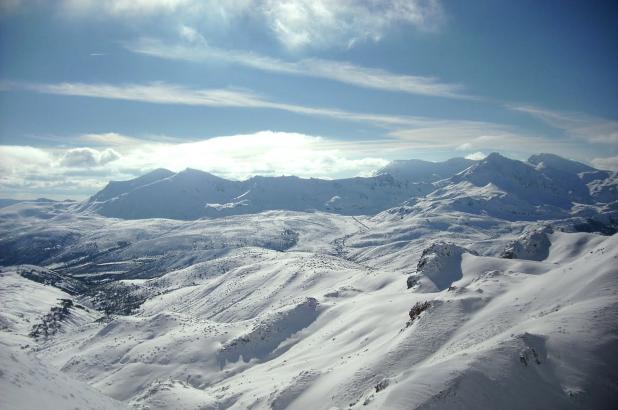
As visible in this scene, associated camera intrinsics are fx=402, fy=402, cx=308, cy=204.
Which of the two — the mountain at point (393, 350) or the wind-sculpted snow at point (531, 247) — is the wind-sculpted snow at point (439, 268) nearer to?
the mountain at point (393, 350)

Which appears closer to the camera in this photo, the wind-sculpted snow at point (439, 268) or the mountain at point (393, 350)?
the mountain at point (393, 350)

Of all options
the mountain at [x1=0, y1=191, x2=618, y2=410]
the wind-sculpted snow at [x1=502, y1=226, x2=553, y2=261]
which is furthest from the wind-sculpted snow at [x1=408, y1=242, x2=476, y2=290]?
the wind-sculpted snow at [x1=502, y1=226, x2=553, y2=261]

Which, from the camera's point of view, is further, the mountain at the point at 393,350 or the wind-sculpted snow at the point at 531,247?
the wind-sculpted snow at the point at 531,247

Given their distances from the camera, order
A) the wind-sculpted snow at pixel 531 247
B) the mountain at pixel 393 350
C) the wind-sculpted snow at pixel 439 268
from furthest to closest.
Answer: the wind-sculpted snow at pixel 531 247
the wind-sculpted snow at pixel 439 268
the mountain at pixel 393 350

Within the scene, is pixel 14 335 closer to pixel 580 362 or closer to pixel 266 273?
pixel 266 273

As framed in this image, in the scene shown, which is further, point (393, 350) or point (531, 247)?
point (531, 247)

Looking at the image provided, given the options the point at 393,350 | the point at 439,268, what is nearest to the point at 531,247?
the point at 439,268

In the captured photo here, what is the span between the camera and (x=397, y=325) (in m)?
60.8

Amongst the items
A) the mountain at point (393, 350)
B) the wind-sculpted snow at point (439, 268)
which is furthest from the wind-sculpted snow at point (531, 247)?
the wind-sculpted snow at point (439, 268)

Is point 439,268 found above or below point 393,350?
above

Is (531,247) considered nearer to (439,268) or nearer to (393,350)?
(439,268)

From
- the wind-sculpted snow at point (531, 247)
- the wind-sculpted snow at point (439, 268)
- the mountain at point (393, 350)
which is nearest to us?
the mountain at point (393, 350)

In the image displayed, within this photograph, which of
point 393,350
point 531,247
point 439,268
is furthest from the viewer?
point 531,247

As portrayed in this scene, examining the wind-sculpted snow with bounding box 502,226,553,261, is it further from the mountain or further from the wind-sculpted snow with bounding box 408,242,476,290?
the wind-sculpted snow with bounding box 408,242,476,290
